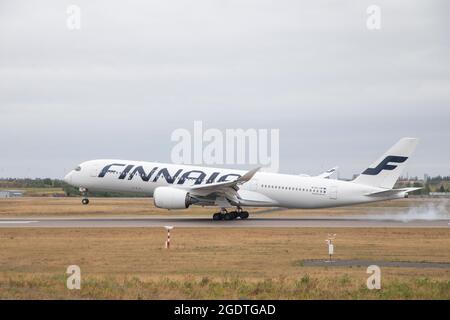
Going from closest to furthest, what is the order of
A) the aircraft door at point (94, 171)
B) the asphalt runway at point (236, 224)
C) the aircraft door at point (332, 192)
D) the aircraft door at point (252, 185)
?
the asphalt runway at point (236, 224) → the aircraft door at point (332, 192) → the aircraft door at point (252, 185) → the aircraft door at point (94, 171)

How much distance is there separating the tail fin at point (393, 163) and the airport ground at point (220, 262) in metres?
6.77

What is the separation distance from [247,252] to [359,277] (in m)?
8.60

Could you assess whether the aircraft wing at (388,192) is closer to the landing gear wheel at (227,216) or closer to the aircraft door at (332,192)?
the aircraft door at (332,192)

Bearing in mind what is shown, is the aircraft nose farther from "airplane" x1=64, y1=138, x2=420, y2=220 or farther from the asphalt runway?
the asphalt runway

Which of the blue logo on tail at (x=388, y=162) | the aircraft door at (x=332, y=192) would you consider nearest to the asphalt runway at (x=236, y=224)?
the aircraft door at (x=332, y=192)

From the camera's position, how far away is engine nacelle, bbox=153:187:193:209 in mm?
49656

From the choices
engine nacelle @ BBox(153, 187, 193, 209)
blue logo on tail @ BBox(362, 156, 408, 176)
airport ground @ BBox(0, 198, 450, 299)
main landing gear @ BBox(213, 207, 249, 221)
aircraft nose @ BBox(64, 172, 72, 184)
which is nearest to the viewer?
airport ground @ BBox(0, 198, 450, 299)

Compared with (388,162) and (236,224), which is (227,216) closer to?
(236,224)

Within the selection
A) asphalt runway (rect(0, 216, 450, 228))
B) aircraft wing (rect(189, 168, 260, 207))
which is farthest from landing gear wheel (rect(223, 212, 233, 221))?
asphalt runway (rect(0, 216, 450, 228))

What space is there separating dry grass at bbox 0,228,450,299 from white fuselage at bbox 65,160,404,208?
9.25 meters

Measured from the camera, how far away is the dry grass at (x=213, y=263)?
19.8 meters

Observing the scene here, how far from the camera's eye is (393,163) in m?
51.4
